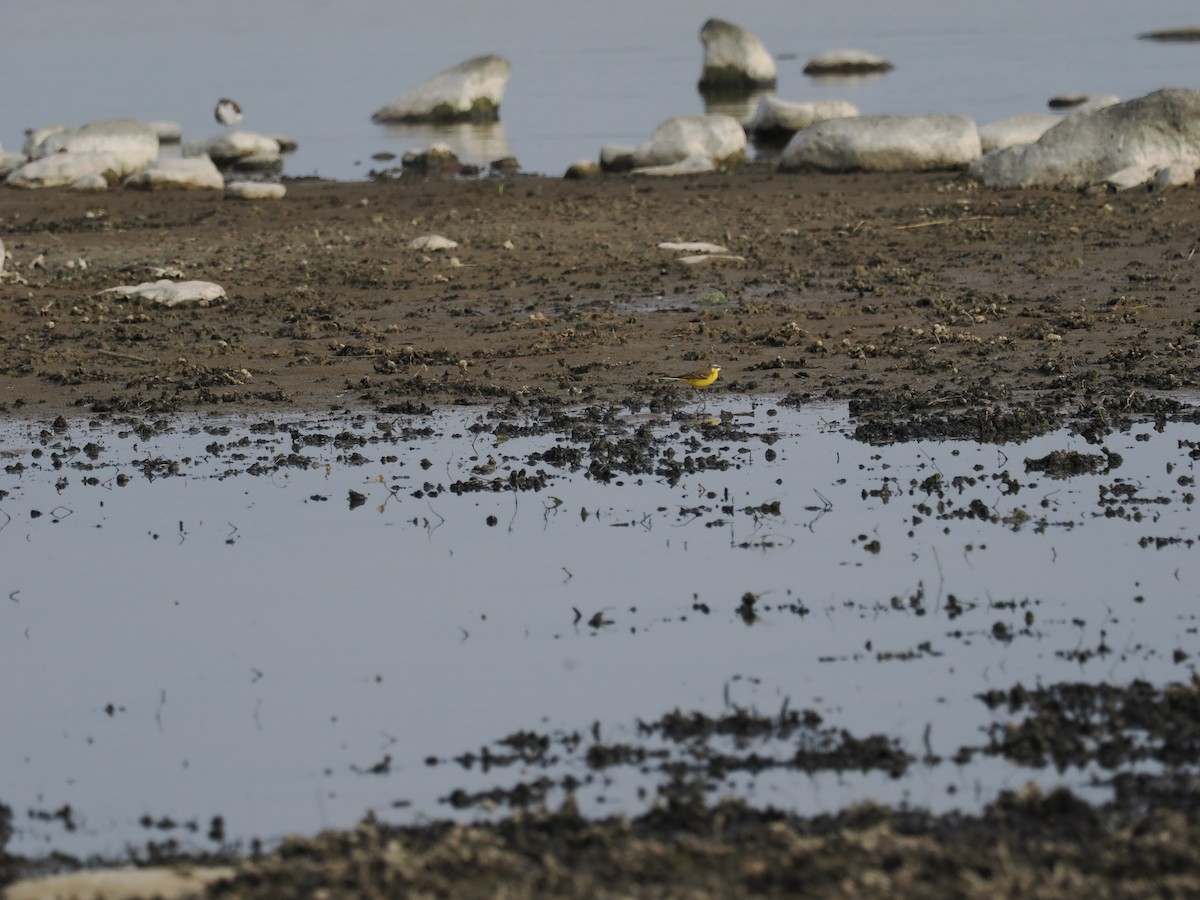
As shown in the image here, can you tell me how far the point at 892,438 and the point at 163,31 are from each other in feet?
241

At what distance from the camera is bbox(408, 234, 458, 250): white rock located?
17672mm

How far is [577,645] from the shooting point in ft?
24.6

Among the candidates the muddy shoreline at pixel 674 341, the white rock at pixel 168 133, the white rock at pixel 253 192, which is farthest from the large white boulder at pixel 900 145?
the white rock at pixel 168 133

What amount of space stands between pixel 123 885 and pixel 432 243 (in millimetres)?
12804

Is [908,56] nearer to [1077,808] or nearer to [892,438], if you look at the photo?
[892,438]

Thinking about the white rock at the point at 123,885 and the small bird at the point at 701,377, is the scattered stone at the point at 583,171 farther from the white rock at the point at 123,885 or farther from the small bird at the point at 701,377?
the white rock at the point at 123,885

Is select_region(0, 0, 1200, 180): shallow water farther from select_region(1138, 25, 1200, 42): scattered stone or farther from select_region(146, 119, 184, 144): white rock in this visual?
select_region(146, 119, 184, 144): white rock

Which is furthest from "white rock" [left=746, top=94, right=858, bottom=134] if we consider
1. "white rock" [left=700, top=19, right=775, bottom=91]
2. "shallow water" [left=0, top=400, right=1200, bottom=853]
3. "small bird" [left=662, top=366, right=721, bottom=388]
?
"shallow water" [left=0, top=400, right=1200, bottom=853]

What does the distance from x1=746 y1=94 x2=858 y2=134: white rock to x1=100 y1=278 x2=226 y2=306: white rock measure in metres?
17.3

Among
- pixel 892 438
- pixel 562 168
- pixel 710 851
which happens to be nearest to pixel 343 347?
pixel 892 438

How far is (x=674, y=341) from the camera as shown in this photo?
1345cm

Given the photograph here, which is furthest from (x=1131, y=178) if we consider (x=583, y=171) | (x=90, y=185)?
(x=90, y=185)

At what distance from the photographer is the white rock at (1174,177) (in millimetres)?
19531

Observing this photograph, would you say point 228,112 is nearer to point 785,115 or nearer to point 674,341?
point 785,115
